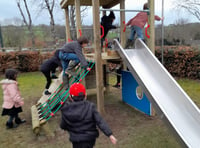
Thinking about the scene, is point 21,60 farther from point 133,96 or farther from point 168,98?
point 168,98

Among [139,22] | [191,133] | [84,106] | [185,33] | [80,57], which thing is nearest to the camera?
[84,106]

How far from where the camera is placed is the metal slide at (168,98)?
8.36ft

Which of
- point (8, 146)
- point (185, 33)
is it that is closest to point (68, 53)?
point (8, 146)

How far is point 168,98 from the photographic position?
320 cm

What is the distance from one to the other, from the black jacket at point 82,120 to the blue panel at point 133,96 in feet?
8.41

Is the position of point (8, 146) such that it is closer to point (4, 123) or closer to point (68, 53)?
point (4, 123)

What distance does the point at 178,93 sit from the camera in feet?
10.5

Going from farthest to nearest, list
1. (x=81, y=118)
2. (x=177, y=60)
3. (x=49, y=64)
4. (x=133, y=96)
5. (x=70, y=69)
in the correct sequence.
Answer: (x=177, y=60) → (x=133, y=96) → (x=49, y=64) → (x=70, y=69) → (x=81, y=118)

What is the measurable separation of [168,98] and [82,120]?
1859mm

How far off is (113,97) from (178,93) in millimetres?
3090

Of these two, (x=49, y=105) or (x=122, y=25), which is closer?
(x=49, y=105)

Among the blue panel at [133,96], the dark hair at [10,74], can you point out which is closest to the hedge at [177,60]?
the blue panel at [133,96]

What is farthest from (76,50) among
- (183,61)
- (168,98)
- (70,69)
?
(183,61)

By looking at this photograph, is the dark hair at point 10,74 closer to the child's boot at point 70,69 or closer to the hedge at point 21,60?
the child's boot at point 70,69
